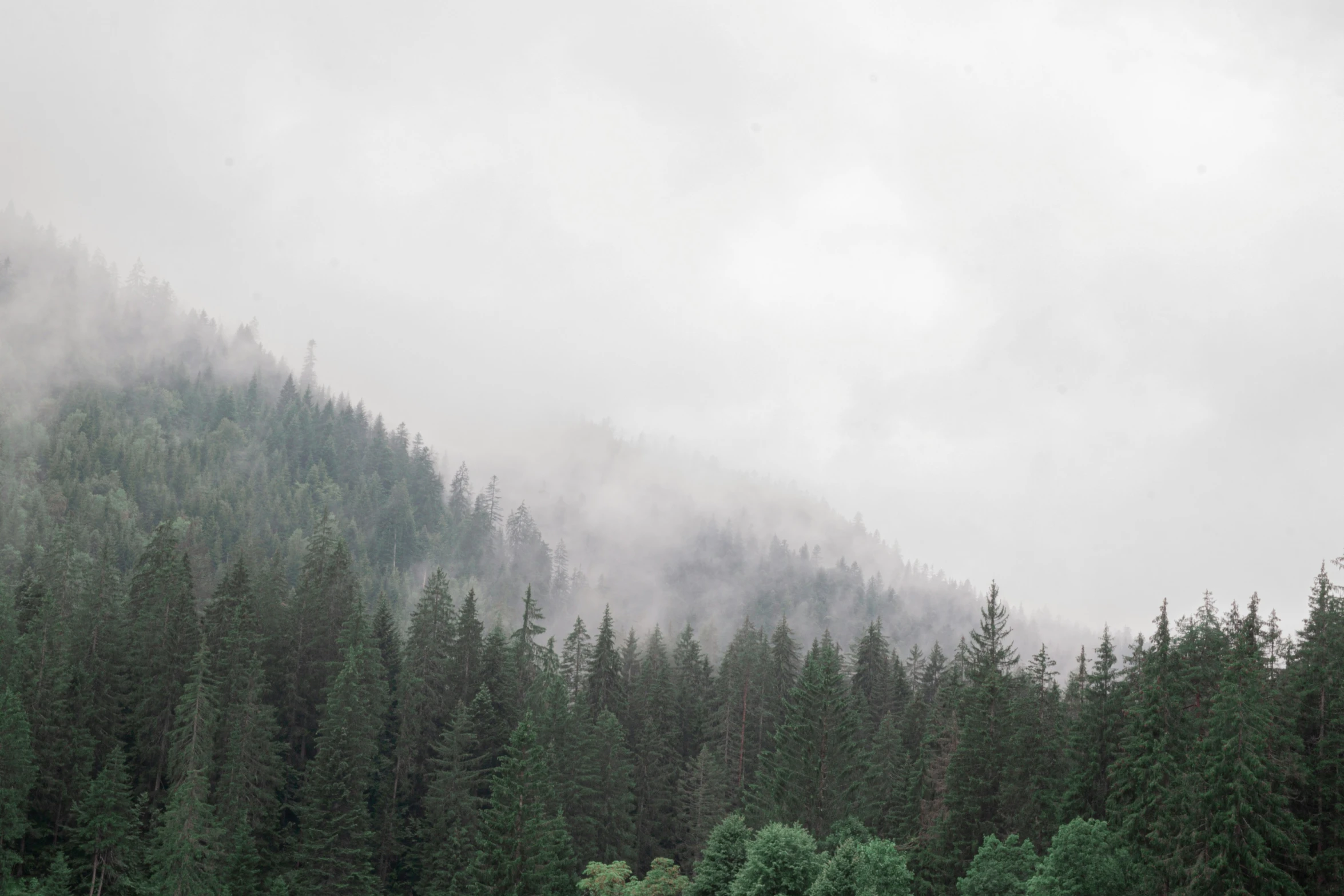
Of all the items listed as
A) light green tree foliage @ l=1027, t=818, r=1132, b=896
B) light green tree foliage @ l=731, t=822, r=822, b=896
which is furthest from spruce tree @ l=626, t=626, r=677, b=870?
light green tree foliage @ l=1027, t=818, r=1132, b=896

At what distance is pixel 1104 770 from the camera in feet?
171

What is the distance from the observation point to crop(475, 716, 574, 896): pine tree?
54.2 meters

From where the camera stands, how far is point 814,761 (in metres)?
61.2

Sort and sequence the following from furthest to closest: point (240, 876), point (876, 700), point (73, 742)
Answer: point (876, 700) < point (73, 742) < point (240, 876)

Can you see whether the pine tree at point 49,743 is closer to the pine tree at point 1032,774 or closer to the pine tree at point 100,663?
the pine tree at point 100,663

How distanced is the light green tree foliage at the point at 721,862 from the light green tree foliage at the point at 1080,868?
14.2m

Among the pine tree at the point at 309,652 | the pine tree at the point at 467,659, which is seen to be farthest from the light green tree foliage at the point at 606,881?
the pine tree at the point at 309,652

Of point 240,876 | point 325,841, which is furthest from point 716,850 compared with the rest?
point 240,876

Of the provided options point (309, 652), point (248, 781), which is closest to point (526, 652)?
point (309, 652)

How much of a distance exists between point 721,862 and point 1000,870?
13.3 metres

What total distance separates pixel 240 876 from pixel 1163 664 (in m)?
55.7

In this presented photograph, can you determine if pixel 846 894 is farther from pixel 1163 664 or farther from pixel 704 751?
pixel 704 751

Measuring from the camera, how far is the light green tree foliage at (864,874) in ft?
127

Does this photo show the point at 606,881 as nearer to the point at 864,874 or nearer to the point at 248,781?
the point at 864,874
